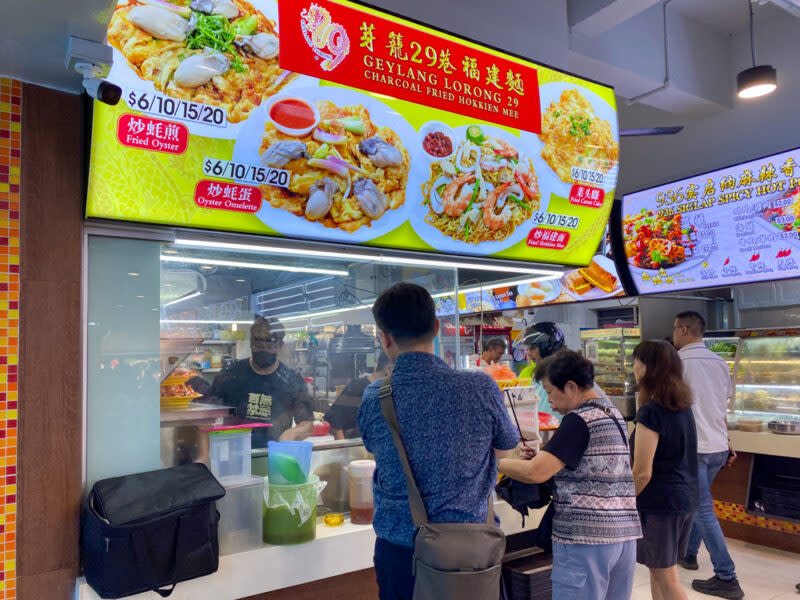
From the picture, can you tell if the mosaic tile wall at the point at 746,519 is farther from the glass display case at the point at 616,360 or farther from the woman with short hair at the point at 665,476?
the woman with short hair at the point at 665,476

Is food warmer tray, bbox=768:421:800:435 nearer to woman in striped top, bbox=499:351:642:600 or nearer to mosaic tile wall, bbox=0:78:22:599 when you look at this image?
woman in striped top, bbox=499:351:642:600

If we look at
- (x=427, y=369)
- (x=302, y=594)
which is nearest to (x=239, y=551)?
(x=302, y=594)

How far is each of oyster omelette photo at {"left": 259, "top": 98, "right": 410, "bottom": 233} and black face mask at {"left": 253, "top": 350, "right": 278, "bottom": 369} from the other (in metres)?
0.72

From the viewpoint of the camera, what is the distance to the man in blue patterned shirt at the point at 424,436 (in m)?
1.69

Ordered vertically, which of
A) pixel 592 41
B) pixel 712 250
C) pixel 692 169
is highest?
pixel 592 41

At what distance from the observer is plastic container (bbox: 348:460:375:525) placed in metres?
2.65

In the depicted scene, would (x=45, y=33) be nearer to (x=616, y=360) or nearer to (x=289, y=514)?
(x=289, y=514)

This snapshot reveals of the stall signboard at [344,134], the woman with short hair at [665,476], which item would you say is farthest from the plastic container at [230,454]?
the woman with short hair at [665,476]

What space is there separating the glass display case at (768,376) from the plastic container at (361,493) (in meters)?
4.29

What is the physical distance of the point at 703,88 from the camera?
534cm

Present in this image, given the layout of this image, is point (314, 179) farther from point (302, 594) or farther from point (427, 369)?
point (302, 594)

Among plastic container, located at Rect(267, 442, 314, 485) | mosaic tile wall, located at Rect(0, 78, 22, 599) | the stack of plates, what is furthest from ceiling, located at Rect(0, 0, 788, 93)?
the stack of plates

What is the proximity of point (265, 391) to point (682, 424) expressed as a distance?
2017 millimetres

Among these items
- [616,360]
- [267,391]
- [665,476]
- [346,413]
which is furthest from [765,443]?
[267,391]
